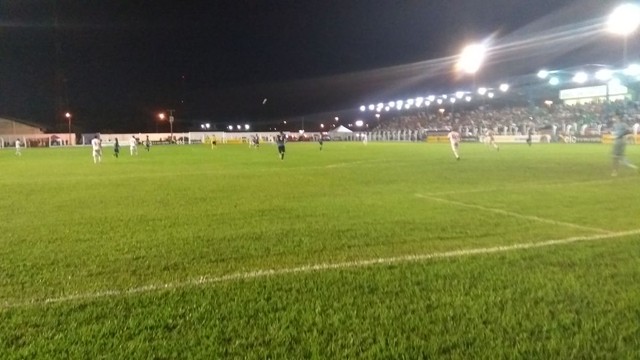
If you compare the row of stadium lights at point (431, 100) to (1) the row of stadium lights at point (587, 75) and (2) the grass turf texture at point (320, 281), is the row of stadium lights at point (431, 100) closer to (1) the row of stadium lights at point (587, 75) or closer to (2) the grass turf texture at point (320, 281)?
(1) the row of stadium lights at point (587, 75)

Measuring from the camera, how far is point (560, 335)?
4.47 metres

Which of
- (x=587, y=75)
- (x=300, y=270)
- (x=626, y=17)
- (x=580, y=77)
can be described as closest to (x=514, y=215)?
(x=300, y=270)

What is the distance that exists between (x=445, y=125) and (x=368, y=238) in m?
96.6

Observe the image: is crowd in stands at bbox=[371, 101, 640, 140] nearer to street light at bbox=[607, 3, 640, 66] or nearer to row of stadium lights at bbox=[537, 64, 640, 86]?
row of stadium lights at bbox=[537, 64, 640, 86]

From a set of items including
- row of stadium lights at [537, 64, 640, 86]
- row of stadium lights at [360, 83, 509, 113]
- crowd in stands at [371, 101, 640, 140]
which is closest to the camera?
crowd in stands at [371, 101, 640, 140]

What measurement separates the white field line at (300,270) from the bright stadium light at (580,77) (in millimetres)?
73511

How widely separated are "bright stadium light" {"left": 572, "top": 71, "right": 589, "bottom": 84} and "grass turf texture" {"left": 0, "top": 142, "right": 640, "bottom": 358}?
225 feet

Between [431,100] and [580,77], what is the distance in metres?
41.4

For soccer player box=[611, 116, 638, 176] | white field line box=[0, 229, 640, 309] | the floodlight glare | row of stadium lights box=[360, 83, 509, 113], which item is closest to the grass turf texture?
white field line box=[0, 229, 640, 309]

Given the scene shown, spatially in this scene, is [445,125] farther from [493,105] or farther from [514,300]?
[514,300]

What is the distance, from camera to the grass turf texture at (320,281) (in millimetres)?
4398

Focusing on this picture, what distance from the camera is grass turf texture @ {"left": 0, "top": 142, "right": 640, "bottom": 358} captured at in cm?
440

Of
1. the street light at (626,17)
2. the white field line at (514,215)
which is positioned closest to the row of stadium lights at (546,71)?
the street light at (626,17)

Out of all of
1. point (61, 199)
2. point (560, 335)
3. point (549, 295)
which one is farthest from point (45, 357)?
point (61, 199)
